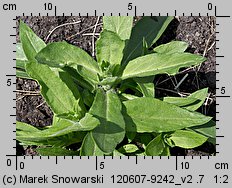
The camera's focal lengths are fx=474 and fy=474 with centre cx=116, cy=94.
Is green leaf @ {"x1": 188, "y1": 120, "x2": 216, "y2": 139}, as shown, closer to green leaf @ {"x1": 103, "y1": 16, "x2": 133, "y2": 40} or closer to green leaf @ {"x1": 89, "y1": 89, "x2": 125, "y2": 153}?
green leaf @ {"x1": 89, "y1": 89, "x2": 125, "y2": 153}

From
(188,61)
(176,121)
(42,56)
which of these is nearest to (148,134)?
(176,121)

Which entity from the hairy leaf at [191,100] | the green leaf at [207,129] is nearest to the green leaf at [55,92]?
the hairy leaf at [191,100]

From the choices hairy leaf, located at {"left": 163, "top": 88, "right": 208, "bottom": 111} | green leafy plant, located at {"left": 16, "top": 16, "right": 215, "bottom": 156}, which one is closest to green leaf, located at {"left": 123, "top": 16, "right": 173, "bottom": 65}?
green leafy plant, located at {"left": 16, "top": 16, "right": 215, "bottom": 156}

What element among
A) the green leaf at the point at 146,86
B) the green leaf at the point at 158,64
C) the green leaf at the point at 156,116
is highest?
the green leaf at the point at 158,64

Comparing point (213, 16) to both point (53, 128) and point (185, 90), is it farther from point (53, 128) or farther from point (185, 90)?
point (53, 128)

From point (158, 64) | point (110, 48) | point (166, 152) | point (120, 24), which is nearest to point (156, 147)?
point (166, 152)

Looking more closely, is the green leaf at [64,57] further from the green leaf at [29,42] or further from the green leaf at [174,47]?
the green leaf at [174,47]
